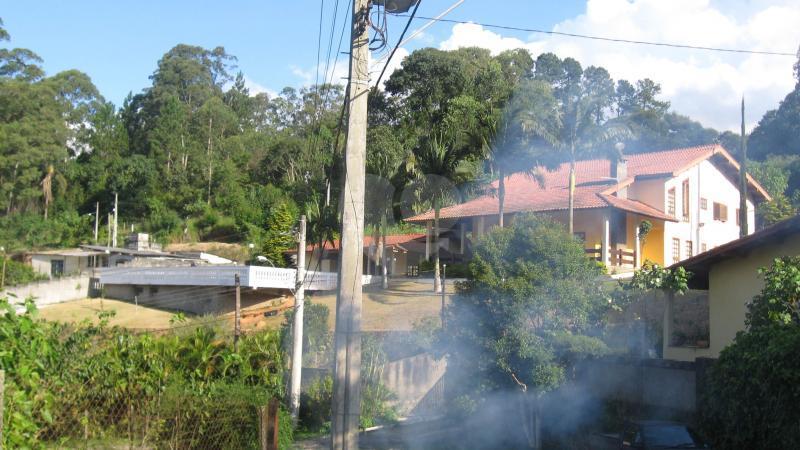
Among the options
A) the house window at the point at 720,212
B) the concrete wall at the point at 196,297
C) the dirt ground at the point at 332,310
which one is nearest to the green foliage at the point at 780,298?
the dirt ground at the point at 332,310

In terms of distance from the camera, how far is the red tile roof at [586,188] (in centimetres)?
3044

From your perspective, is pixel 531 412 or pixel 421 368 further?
pixel 421 368

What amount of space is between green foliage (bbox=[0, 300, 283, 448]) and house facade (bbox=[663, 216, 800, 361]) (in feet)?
32.5

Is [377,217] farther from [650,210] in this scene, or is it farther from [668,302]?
[668,302]

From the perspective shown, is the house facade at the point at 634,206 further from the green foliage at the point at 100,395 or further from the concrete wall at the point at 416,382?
the green foliage at the point at 100,395

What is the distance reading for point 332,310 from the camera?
90.0 feet

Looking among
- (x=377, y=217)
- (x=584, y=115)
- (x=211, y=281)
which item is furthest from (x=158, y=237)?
(x=584, y=115)

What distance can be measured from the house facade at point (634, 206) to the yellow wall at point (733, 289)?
45.0ft

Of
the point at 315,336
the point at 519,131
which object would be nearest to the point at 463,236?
the point at 519,131

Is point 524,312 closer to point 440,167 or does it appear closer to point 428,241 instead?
point 440,167

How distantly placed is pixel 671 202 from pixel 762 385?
25.4 m

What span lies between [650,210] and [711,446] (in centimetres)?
2268

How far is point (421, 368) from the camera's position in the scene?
56.0 ft

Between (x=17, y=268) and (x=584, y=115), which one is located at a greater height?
(x=584, y=115)
